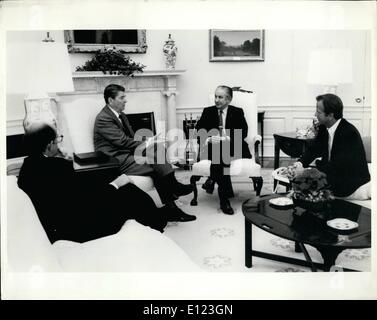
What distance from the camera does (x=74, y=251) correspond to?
5.05 feet

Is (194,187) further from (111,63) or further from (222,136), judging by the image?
(111,63)

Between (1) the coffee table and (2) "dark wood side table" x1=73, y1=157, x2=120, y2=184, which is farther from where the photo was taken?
(2) "dark wood side table" x1=73, y1=157, x2=120, y2=184

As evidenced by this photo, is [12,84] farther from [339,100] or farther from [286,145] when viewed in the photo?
[286,145]

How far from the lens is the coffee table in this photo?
1.50m

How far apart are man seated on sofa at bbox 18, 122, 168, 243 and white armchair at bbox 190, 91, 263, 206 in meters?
0.91

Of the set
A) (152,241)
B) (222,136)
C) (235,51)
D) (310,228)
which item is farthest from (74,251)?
(235,51)

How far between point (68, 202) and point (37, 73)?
26.7 inches

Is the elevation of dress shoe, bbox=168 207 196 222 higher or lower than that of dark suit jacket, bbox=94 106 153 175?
lower

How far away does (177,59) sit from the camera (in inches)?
124

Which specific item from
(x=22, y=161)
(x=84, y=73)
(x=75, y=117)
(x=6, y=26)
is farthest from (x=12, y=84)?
(x=84, y=73)

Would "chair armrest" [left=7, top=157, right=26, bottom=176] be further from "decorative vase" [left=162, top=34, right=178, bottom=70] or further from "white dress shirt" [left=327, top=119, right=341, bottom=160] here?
"decorative vase" [left=162, top=34, right=178, bottom=70]

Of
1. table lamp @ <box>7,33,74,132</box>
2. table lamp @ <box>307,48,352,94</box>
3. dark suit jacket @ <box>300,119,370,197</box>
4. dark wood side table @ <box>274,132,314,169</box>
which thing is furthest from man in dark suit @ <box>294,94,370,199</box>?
table lamp @ <box>7,33,74,132</box>

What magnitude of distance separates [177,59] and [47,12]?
167 cm

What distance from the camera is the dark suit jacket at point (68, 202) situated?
1.47 m
